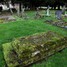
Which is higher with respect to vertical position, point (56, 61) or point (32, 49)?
point (32, 49)

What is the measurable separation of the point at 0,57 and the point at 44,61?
5.74 ft

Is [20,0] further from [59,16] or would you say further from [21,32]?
[21,32]

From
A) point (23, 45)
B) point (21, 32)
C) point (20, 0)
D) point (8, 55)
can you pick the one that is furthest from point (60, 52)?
point (20, 0)

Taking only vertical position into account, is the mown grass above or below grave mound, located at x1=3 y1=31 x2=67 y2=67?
below

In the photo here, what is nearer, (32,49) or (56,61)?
(32,49)

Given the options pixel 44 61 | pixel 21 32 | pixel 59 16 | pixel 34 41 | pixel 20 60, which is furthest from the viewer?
pixel 59 16

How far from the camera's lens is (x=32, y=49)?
5.67m

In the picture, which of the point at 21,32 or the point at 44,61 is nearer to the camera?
the point at 44,61

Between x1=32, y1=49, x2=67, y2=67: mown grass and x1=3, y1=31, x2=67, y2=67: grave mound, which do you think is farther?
x1=32, y1=49, x2=67, y2=67: mown grass

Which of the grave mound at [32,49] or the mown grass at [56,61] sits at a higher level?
the grave mound at [32,49]

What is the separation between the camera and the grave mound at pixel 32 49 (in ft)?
17.5

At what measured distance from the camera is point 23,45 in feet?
19.0

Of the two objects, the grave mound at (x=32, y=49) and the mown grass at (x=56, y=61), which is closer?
the grave mound at (x=32, y=49)

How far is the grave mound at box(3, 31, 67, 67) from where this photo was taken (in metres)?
5.35
